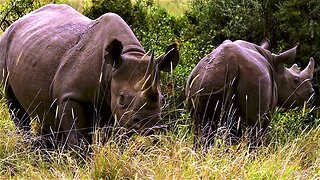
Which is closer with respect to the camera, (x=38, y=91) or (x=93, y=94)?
(x=93, y=94)

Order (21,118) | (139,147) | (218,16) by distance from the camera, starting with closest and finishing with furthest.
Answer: (139,147) < (21,118) < (218,16)

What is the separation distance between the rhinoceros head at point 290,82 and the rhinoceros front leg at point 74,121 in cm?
228

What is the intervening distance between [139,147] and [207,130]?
1299 mm

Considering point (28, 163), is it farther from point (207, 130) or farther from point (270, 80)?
point (270, 80)

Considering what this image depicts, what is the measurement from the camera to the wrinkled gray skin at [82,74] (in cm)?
616

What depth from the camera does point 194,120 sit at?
752 cm

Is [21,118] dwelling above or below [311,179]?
below

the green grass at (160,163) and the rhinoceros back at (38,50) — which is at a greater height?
the rhinoceros back at (38,50)

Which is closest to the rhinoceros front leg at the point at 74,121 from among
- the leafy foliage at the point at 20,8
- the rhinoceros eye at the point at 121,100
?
the rhinoceros eye at the point at 121,100

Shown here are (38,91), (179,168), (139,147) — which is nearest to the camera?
(179,168)

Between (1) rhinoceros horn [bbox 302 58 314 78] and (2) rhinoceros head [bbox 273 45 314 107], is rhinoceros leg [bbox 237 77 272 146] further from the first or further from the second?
(1) rhinoceros horn [bbox 302 58 314 78]

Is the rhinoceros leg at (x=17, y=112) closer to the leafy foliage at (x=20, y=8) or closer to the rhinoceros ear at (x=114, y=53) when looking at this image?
the rhinoceros ear at (x=114, y=53)

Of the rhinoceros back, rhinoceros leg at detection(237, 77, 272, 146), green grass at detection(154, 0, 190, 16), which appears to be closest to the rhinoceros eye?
the rhinoceros back

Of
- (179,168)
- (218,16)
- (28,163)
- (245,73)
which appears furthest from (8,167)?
(218,16)
